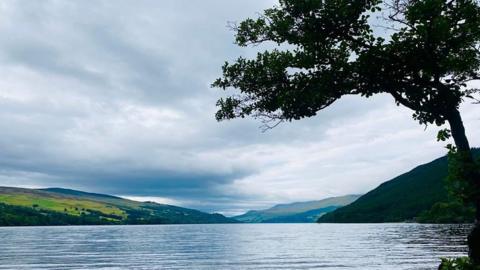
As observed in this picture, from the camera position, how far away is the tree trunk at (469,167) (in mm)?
19172

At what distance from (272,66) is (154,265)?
51864mm

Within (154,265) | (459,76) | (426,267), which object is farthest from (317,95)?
(154,265)

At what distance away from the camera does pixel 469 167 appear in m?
19.1

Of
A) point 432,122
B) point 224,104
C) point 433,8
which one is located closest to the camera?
point 433,8

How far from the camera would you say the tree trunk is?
62.9 ft

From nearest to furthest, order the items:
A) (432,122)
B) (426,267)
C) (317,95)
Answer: (317,95), (432,122), (426,267)

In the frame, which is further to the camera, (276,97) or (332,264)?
(332,264)

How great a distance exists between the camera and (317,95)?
67.7 ft

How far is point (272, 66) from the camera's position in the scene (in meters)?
22.5

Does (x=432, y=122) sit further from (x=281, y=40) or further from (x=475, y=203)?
(x=281, y=40)

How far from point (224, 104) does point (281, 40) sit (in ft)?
14.9

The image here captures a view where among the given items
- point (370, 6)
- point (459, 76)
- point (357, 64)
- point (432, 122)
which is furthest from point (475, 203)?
point (370, 6)

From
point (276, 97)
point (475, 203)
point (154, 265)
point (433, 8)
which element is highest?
point (433, 8)

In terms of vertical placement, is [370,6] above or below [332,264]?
above
